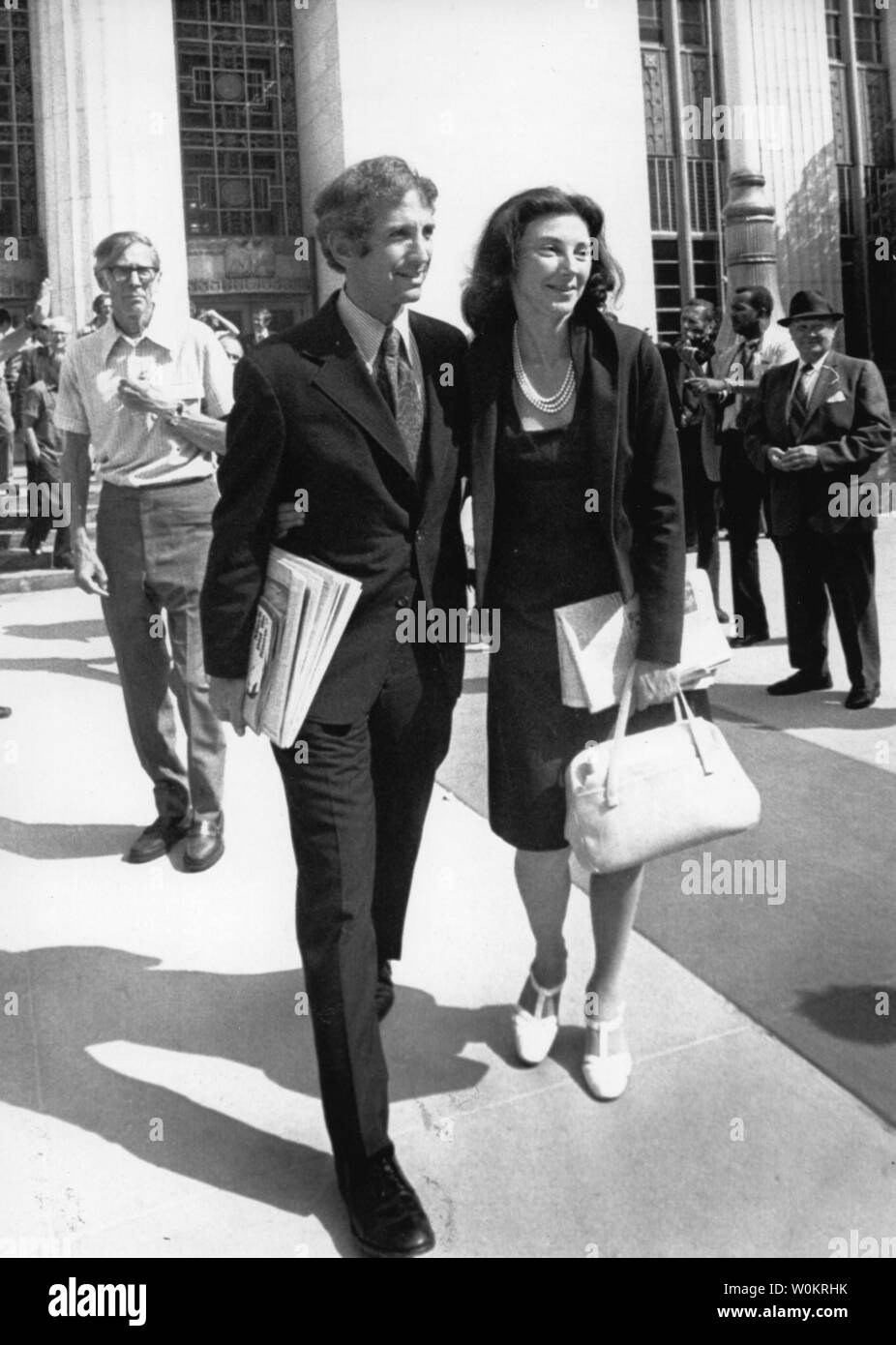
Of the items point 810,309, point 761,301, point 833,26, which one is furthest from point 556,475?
point 833,26

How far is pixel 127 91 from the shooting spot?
52.3ft

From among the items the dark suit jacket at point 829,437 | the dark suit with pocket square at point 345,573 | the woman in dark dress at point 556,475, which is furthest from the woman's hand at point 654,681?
the dark suit jacket at point 829,437

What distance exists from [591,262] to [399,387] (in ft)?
1.57

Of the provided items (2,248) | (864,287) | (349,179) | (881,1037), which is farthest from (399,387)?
(864,287)

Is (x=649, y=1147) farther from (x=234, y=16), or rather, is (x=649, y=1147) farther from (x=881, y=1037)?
(x=234, y=16)

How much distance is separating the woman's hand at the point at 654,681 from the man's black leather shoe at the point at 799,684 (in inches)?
146

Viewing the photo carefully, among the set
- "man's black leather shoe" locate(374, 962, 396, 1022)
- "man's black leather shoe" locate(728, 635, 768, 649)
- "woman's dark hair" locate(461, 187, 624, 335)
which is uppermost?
"woman's dark hair" locate(461, 187, 624, 335)

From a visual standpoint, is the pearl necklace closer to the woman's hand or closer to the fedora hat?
the woman's hand

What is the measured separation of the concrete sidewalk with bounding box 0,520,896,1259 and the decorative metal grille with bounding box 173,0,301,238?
17.6 m

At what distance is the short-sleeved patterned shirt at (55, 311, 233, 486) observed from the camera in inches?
169

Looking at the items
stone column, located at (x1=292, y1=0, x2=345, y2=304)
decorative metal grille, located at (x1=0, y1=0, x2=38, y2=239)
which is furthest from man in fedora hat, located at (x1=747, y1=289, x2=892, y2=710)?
decorative metal grille, located at (x1=0, y1=0, x2=38, y2=239)

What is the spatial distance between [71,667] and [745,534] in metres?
3.92

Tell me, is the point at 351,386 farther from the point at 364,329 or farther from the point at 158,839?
the point at 158,839

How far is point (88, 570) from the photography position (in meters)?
4.43
